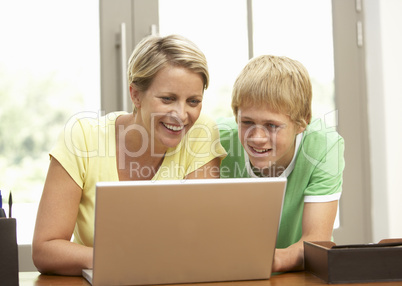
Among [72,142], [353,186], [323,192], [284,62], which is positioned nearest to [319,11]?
[353,186]

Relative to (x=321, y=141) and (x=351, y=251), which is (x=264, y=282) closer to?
(x=351, y=251)

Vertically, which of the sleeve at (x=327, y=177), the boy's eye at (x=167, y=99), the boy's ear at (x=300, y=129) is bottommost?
the sleeve at (x=327, y=177)

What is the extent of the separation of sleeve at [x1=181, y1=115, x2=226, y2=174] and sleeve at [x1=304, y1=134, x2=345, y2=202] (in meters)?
0.27

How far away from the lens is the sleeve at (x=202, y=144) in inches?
60.8

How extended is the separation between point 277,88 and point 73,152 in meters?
0.58

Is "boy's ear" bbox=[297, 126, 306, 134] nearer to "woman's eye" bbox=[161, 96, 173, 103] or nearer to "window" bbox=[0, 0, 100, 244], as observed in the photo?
"woman's eye" bbox=[161, 96, 173, 103]

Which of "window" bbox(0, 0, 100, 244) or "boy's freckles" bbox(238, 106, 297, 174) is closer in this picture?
"boy's freckles" bbox(238, 106, 297, 174)

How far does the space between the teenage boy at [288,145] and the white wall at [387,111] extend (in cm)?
96

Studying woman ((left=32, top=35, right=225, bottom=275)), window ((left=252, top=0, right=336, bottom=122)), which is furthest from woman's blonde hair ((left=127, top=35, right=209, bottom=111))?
window ((left=252, top=0, right=336, bottom=122))

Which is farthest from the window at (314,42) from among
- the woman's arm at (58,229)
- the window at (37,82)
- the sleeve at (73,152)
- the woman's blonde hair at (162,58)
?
the woman's arm at (58,229)

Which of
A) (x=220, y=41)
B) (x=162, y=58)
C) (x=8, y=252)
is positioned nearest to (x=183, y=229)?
(x=8, y=252)

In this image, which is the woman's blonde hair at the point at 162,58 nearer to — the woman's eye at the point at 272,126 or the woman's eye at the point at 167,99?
the woman's eye at the point at 167,99

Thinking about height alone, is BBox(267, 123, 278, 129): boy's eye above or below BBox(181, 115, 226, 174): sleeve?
above

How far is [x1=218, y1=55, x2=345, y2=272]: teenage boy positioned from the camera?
145cm
